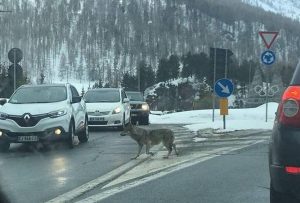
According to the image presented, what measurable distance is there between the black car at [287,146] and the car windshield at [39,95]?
369 inches

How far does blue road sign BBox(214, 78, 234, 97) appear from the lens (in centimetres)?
1759

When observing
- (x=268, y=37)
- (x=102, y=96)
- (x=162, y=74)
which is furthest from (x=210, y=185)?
(x=162, y=74)

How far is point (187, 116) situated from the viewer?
2803 cm

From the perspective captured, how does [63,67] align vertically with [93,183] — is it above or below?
above

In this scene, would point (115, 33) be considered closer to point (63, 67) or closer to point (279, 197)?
point (63, 67)

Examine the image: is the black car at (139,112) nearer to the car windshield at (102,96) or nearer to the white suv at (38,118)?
the car windshield at (102,96)

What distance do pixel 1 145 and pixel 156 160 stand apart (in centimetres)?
394

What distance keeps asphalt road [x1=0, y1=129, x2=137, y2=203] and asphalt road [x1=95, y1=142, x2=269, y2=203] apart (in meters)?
1.06

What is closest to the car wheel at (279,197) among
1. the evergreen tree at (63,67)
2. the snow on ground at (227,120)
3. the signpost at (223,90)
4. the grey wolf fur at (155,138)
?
the grey wolf fur at (155,138)

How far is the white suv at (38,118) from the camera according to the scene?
40.3 feet

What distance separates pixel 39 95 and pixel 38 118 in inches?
60.1

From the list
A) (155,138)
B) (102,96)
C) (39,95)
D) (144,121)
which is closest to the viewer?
(155,138)

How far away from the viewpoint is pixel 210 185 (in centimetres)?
782

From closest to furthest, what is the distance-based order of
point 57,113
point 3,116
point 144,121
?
point 3,116 → point 57,113 → point 144,121
